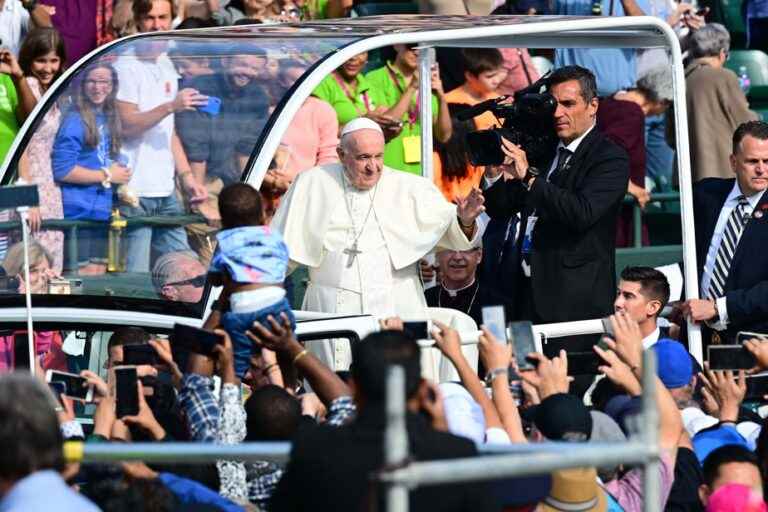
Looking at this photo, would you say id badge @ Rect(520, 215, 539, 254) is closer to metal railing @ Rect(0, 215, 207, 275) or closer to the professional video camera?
the professional video camera

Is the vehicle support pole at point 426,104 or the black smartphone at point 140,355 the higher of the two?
the vehicle support pole at point 426,104

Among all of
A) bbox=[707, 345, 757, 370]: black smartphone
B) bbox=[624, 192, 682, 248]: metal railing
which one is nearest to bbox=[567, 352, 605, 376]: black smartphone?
bbox=[707, 345, 757, 370]: black smartphone

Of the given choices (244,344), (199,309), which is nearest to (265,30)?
(199,309)

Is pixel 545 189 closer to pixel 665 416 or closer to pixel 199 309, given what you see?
pixel 199 309

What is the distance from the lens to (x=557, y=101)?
389 inches

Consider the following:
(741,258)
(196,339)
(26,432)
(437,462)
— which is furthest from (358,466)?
(741,258)

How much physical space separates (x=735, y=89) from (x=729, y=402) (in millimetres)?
6337

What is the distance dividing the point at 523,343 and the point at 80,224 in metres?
3.11

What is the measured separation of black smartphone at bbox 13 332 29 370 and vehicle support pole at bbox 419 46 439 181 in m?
2.61

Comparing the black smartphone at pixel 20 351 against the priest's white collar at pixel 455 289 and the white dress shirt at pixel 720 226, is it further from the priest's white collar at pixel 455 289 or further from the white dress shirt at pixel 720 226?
the white dress shirt at pixel 720 226

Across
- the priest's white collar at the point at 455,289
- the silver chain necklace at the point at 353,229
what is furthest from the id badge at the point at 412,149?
the silver chain necklace at the point at 353,229

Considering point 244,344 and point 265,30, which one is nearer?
point 244,344

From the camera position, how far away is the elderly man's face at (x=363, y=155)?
9.54 m

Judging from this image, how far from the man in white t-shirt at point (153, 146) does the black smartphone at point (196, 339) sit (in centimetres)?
219
